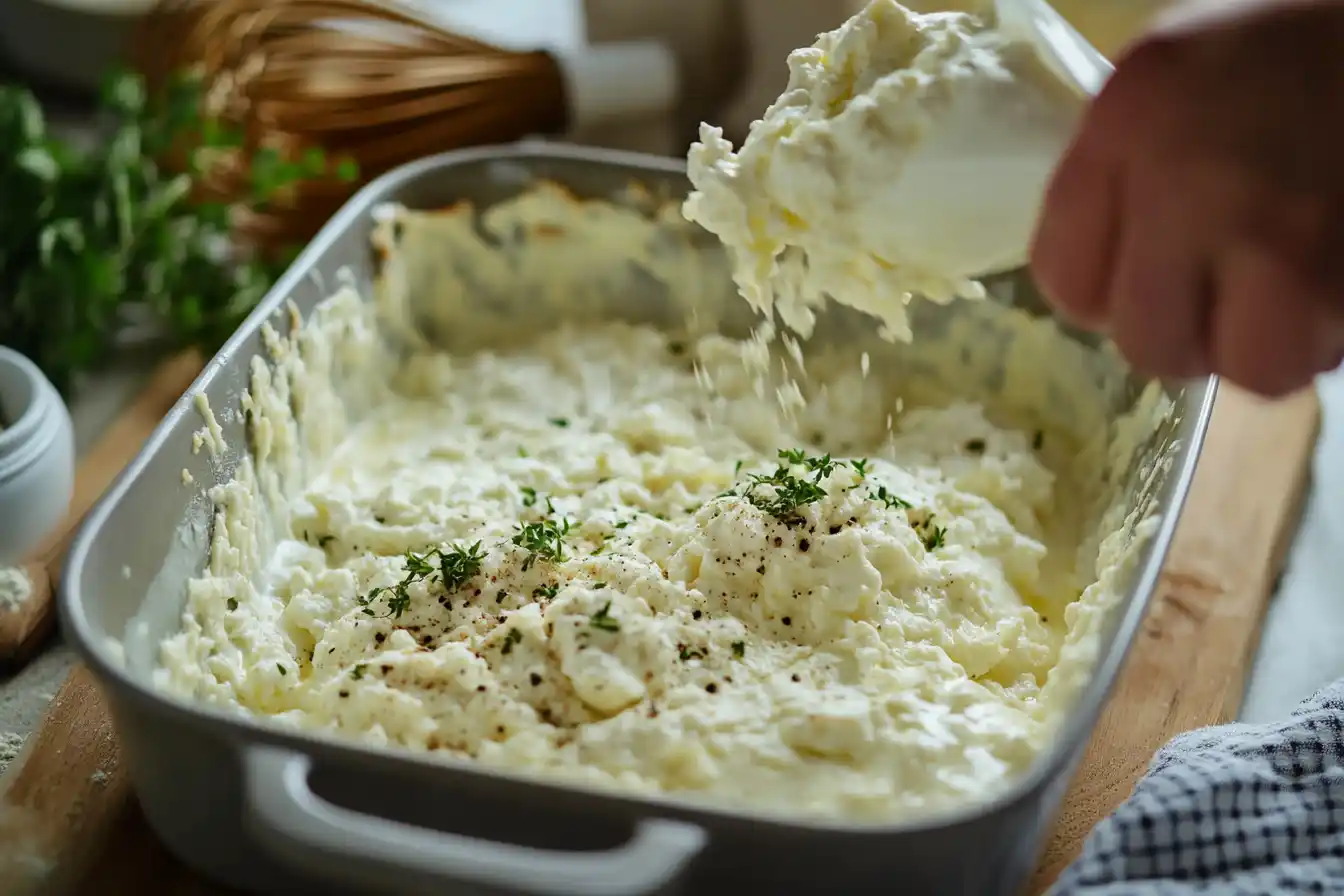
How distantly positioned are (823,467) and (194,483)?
0.63m

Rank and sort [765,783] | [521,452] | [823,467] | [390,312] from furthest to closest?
1. [390,312]
2. [521,452]
3. [823,467]
4. [765,783]

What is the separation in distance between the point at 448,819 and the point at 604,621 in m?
0.27

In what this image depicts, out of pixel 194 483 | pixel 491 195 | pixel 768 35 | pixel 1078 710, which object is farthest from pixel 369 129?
pixel 1078 710

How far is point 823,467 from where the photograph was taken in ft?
4.65

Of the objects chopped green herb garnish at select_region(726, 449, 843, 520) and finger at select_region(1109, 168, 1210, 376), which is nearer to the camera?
finger at select_region(1109, 168, 1210, 376)

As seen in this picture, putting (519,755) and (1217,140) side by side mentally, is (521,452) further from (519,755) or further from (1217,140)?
(1217,140)

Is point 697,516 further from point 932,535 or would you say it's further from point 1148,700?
point 1148,700

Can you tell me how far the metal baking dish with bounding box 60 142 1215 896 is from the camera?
92 centimetres

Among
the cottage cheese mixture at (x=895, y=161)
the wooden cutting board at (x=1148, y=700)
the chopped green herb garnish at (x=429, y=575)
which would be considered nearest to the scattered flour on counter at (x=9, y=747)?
the wooden cutting board at (x=1148, y=700)

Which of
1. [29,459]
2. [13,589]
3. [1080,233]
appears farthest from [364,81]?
[1080,233]

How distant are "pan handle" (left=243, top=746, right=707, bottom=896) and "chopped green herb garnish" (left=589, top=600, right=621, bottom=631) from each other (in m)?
0.27

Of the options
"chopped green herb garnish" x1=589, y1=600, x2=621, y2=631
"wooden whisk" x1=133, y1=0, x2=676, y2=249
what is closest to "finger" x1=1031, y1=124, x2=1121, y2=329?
"chopped green herb garnish" x1=589, y1=600, x2=621, y2=631

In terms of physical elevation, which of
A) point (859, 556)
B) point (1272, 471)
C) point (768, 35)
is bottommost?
point (1272, 471)

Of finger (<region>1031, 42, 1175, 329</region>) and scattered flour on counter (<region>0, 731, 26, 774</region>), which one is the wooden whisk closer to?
scattered flour on counter (<region>0, 731, 26, 774</region>)
